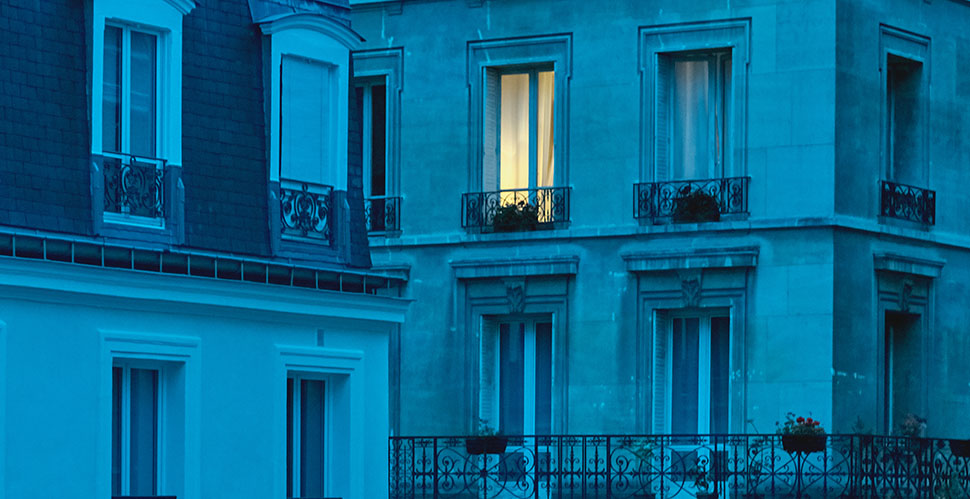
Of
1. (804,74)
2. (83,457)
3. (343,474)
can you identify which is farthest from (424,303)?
(83,457)

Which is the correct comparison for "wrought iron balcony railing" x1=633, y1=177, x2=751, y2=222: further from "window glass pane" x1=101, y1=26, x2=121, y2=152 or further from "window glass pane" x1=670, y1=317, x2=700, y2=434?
"window glass pane" x1=101, y1=26, x2=121, y2=152

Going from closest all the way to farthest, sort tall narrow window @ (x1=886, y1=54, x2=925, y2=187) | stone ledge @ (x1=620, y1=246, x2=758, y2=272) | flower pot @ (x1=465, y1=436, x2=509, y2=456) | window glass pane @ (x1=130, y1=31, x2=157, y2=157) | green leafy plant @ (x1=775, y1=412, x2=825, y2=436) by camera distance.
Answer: window glass pane @ (x1=130, y1=31, x2=157, y2=157) → green leafy plant @ (x1=775, y1=412, x2=825, y2=436) → flower pot @ (x1=465, y1=436, x2=509, y2=456) → stone ledge @ (x1=620, y1=246, x2=758, y2=272) → tall narrow window @ (x1=886, y1=54, x2=925, y2=187)

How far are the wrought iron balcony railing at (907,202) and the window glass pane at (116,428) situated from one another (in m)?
14.9

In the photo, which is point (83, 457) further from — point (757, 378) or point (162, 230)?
point (757, 378)

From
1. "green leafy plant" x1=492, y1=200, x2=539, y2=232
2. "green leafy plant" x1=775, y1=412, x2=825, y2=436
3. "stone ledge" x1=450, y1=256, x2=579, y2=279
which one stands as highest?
"green leafy plant" x1=492, y1=200, x2=539, y2=232

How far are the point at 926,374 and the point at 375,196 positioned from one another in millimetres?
8371

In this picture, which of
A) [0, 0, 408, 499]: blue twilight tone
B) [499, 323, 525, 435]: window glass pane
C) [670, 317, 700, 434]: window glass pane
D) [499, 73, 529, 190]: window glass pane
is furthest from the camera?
[499, 73, 529, 190]: window glass pane

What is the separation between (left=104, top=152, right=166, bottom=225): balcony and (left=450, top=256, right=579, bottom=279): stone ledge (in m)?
13.1

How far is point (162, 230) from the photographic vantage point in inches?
820

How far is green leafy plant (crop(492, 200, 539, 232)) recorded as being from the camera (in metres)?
33.8

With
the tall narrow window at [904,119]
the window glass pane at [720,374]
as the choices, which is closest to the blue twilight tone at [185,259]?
the window glass pane at [720,374]

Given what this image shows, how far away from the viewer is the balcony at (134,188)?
20438mm

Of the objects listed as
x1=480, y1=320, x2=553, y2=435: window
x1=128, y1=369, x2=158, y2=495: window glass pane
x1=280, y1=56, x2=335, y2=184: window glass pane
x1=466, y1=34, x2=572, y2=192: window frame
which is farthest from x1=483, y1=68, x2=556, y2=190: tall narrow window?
x1=128, y1=369, x2=158, y2=495: window glass pane

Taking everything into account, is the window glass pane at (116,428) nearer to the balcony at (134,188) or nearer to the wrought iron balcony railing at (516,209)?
the balcony at (134,188)
